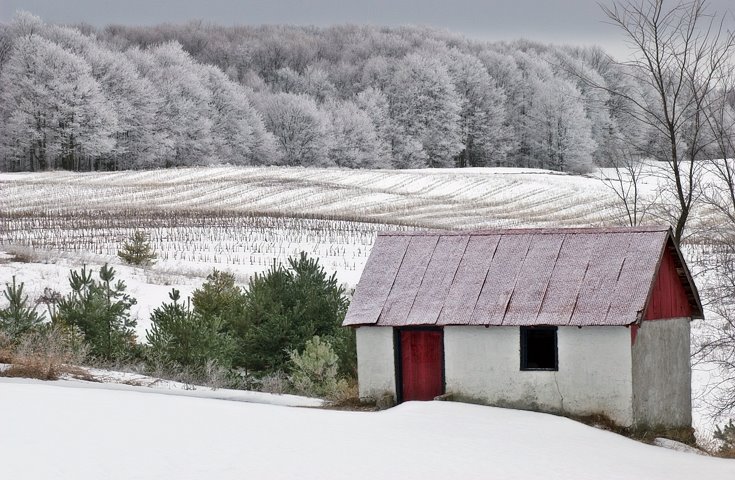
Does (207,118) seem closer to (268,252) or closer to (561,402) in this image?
(268,252)

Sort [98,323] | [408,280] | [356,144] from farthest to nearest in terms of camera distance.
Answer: [356,144]
[98,323]
[408,280]

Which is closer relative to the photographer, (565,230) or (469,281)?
(469,281)

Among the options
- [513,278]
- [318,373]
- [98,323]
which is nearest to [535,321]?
[513,278]

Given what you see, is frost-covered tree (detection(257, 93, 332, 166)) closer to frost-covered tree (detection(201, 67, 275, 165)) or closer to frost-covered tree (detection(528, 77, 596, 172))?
frost-covered tree (detection(201, 67, 275, 165))

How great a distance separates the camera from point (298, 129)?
114m

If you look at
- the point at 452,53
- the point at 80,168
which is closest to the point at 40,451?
the point at 80,168

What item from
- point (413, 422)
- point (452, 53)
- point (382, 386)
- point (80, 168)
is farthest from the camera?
point (452, 53)

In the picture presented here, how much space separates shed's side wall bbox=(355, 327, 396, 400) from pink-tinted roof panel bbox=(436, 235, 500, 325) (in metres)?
1.42

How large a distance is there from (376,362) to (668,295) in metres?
6.31

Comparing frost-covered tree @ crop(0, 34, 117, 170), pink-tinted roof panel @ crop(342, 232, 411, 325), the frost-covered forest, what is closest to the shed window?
pink-tinted roof panel @ crop(342, 232, 411, 325)

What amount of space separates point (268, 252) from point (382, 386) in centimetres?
2093

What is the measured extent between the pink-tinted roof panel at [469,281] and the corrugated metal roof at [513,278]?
0.8 inches

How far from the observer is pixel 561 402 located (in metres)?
20.5

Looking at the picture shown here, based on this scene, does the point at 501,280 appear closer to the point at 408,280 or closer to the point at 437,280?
the point at 437,280
